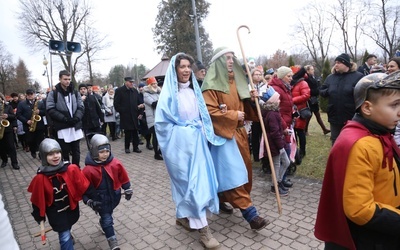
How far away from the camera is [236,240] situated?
10.6ft

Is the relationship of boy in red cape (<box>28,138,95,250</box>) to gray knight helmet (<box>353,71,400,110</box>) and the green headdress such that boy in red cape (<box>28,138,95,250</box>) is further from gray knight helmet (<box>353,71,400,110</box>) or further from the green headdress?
gray knight helmet (<box>353,71,400,110</box>)

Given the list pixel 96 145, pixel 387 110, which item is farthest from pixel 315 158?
pixel 387 110

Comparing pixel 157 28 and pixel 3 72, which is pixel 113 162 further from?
pixel 3 72

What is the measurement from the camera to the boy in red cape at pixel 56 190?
2844mm

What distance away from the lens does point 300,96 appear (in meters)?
6.18

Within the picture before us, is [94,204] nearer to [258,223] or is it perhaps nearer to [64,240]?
[64,240]

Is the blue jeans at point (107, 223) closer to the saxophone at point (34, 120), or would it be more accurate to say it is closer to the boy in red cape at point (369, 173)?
the boy in red cape at point (369, 173)

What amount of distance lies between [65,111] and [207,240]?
3.71 metres

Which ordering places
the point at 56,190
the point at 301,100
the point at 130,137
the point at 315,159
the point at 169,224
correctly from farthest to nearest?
the point at 130,137 < the point at 301,100 < the point at 315,159 < the point at 169,224 < the point at 56,190

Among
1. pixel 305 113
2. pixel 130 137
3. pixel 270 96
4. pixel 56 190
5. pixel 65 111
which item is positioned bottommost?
pixel 130 137

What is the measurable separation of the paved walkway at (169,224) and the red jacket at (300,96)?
4.47 ft

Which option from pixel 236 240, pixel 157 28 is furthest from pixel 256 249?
pixel 157 28

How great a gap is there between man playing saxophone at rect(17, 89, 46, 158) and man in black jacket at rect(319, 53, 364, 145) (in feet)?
25.8

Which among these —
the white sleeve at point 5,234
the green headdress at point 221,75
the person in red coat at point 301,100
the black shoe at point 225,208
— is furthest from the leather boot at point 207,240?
the person in red coat at point 301,100
